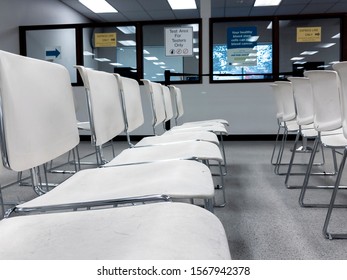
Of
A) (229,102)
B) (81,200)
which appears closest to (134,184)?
(81,200)

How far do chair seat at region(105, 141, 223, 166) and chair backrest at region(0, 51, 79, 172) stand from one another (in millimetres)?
247

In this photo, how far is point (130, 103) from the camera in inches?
78.3

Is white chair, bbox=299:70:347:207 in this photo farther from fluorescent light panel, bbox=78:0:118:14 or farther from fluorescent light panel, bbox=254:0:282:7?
fluorescent light panel, bbox=78:0:118:14

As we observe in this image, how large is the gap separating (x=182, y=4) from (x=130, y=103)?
5.33 meters

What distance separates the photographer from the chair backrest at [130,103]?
6.03ft

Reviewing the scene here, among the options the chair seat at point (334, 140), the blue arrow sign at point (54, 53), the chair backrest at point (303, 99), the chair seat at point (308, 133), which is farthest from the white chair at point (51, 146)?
the blue arrow sign at point (54, 53)

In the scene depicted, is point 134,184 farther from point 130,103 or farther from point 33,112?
point 130,103

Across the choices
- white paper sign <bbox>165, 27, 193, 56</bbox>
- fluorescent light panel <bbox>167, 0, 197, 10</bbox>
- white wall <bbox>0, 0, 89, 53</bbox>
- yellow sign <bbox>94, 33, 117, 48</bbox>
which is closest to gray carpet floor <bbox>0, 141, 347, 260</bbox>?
white paper sign <bbox>165, 27, 193, 56</bbox>

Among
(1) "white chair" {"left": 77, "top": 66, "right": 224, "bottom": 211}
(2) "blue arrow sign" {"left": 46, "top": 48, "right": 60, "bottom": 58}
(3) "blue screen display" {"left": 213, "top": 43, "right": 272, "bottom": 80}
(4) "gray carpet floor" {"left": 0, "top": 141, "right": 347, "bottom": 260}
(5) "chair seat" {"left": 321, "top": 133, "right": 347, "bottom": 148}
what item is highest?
(2) "blue arrow sign" {"left": 46, "top": 48, "right": 60, "bottom": 58}

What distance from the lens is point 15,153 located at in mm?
876

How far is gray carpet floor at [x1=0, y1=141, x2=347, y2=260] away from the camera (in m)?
1.46

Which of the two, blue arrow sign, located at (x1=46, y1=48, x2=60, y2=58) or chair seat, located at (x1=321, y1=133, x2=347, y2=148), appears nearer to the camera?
chair seat, located at (x1=321, y1=133, x2=347, y2=148)
